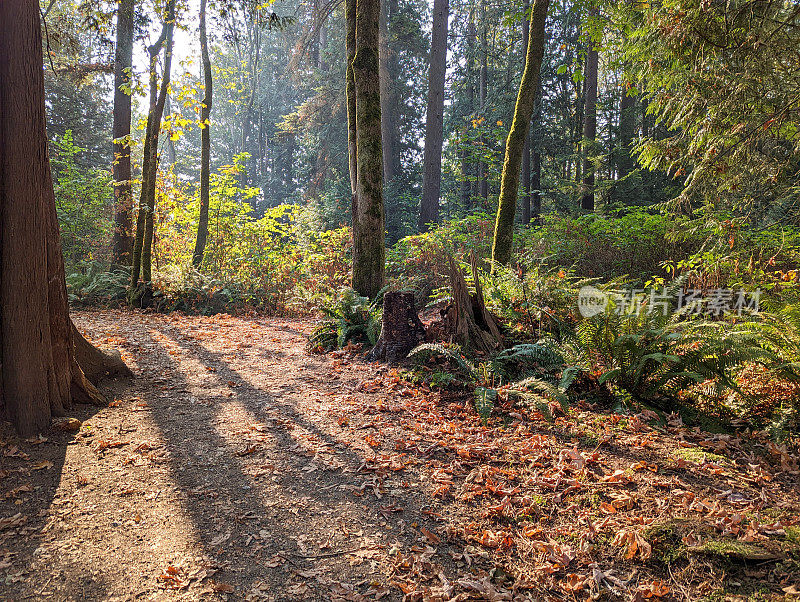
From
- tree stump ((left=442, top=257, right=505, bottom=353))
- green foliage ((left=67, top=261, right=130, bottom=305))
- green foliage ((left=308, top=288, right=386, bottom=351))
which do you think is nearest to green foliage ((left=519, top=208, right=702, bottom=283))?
tree stump ((left=442, top=257, right=505, bottom=353))

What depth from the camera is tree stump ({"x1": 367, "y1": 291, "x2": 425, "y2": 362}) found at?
6.18m

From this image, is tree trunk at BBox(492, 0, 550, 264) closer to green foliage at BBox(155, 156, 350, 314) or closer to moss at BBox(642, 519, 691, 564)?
green foliage at BBox(155, 156, 350, 314)

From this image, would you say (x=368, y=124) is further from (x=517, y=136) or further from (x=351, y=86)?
(x=517, y=136)

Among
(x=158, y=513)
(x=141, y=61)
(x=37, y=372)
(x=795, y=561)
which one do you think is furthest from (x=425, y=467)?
(x=141, y=61)

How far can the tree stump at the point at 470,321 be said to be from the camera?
5832 mm

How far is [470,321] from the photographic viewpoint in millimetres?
5949

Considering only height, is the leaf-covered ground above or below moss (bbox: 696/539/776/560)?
below

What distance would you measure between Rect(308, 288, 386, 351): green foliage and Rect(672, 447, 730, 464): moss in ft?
13.8

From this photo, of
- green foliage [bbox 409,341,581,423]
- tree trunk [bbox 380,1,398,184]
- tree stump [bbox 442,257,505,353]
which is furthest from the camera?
tree trunk [bbox 380,1,398,184]

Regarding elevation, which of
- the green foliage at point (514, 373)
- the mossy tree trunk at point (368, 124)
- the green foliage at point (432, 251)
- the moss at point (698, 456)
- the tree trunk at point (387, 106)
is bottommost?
the moss at point (698, 456)

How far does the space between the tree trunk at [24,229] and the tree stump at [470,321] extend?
4.23 metres

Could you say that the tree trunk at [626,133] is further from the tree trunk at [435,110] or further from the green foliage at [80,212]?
the green foliage at [80,212]

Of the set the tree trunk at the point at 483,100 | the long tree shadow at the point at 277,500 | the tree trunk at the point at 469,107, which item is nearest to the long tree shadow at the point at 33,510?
the long tree shadow at the point at 277,500

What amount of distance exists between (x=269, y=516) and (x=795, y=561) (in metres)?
3.00
